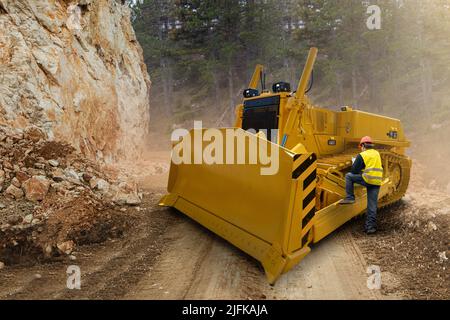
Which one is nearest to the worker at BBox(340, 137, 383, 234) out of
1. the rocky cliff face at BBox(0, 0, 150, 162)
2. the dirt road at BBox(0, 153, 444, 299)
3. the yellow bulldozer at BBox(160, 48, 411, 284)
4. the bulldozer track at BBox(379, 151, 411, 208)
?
the yellow bulldozer at BBox(160, 48, 411, 284)

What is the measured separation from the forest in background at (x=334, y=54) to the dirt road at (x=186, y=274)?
12.5m

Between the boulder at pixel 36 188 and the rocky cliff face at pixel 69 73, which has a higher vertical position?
the rocky cliff face at pixel 69 73

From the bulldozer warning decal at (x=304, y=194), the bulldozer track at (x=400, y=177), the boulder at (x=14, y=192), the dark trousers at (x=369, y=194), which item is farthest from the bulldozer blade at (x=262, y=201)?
the bulldozer track at (x=400, y=177)

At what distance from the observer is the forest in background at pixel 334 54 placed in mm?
17359

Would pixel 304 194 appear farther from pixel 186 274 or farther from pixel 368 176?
pixel 368 176

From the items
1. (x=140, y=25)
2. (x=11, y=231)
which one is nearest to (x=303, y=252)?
(x=11, y=231)

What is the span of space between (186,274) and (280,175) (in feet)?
5.60

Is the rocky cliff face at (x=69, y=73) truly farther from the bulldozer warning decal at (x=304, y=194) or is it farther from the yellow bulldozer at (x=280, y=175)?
the bulldozer warning decal at (x=304, y=194)

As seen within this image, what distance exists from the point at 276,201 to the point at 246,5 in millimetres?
22850

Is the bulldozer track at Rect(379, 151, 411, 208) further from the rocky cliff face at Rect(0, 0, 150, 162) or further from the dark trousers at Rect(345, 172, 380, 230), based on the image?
the rocky cliff face at Rect(0, 0, 150, 162)

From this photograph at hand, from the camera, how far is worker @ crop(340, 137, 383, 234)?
18.5 feet

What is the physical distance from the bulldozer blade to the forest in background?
12.7m

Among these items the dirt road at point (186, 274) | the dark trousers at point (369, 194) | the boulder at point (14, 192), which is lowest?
the dirt road at point (186, 274)

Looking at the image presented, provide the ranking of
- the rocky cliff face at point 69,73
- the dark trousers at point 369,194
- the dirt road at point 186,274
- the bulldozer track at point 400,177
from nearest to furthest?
1. the dirt road at point 186,274
2. the dark trousers at point 369,194
3. the rocky cliff face at point 69,73
4. the bulldozer track at point 400,177
